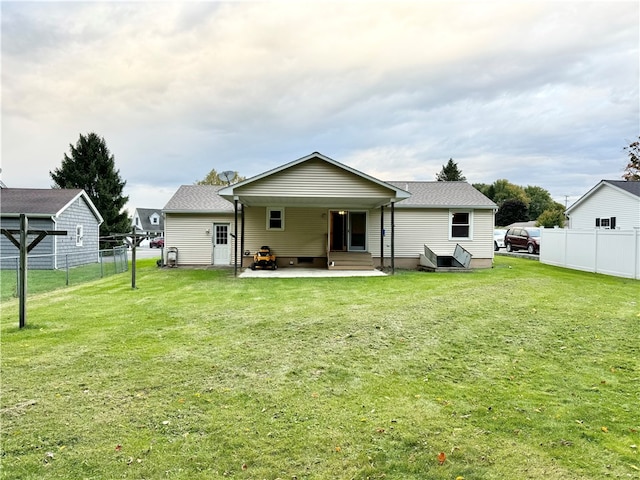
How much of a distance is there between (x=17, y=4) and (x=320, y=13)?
7.44m

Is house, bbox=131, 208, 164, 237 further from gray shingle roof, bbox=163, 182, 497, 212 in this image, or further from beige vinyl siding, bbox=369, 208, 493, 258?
beige vinyl siding, bbox=369, 208, 493, 258

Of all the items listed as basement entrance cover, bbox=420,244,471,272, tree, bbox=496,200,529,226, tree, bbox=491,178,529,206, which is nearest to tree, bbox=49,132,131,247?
basement entrance cover, bbox=420,244,471,272

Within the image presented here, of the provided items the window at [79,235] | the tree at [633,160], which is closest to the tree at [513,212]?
the tree at [633,160]

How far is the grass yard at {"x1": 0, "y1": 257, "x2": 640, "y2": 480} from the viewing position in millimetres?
2736

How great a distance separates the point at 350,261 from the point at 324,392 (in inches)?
465

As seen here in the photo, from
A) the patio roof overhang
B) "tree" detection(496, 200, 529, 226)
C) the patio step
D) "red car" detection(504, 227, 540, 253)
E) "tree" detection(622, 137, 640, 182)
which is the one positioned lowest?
the patio step

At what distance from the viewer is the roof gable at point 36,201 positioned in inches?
699

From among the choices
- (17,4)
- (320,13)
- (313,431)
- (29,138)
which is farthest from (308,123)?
(313,431)

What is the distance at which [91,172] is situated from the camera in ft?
106

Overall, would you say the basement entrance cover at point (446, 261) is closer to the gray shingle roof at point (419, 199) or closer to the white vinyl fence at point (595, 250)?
the gray shingle roof at point (419, 199)

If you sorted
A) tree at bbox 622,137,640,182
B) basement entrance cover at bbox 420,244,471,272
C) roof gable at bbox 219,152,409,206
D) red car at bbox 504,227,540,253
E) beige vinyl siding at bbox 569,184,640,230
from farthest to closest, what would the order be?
tree at bbox 622,137,640,182 → red car at bbox 504,227,540,253 → beige vinyl siding at bbox 569,184,640,230 → basement entrance cover at bbox 420,244,471,272 → roof gable at bbox 219,152,409,206

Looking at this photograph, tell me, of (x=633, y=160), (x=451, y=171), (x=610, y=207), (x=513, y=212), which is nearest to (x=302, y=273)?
(x=610, y=207)

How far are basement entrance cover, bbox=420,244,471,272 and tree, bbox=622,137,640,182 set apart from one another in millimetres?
28260

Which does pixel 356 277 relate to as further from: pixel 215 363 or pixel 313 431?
pixel 313 431
